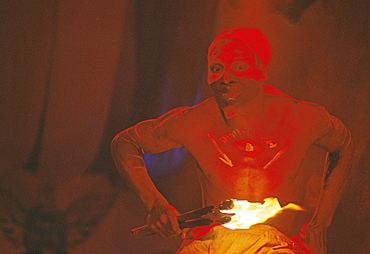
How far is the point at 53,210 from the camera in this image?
13.9 feet

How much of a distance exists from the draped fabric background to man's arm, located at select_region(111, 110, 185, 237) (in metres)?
0.33

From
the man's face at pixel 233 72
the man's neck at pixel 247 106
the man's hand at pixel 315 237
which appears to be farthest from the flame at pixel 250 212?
the man's face at pixel 233 72

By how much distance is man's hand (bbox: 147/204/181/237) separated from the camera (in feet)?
10.9

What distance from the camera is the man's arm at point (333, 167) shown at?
12.1 feet

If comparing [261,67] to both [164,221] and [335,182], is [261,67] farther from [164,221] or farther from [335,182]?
[164,221]

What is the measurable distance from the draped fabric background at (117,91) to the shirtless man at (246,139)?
0.36 metres

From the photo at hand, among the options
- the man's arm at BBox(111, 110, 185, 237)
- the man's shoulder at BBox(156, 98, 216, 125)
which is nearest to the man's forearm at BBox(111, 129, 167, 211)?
the man's arm at BBox(111, 110, 185, 237)

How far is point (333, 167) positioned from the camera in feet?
12.4

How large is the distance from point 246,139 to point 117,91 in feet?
4.00

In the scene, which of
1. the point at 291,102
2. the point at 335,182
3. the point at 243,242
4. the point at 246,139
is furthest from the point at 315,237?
the point at 291,102

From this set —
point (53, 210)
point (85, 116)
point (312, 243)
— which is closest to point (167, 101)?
point (85, 116)

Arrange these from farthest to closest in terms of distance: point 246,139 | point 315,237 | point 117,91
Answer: point 117,91
point 246,139
point 315,237

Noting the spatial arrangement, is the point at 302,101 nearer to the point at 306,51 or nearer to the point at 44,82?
the point at 306,51

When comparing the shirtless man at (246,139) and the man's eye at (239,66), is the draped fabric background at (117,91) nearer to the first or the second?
the shirtless man at (246,139)
